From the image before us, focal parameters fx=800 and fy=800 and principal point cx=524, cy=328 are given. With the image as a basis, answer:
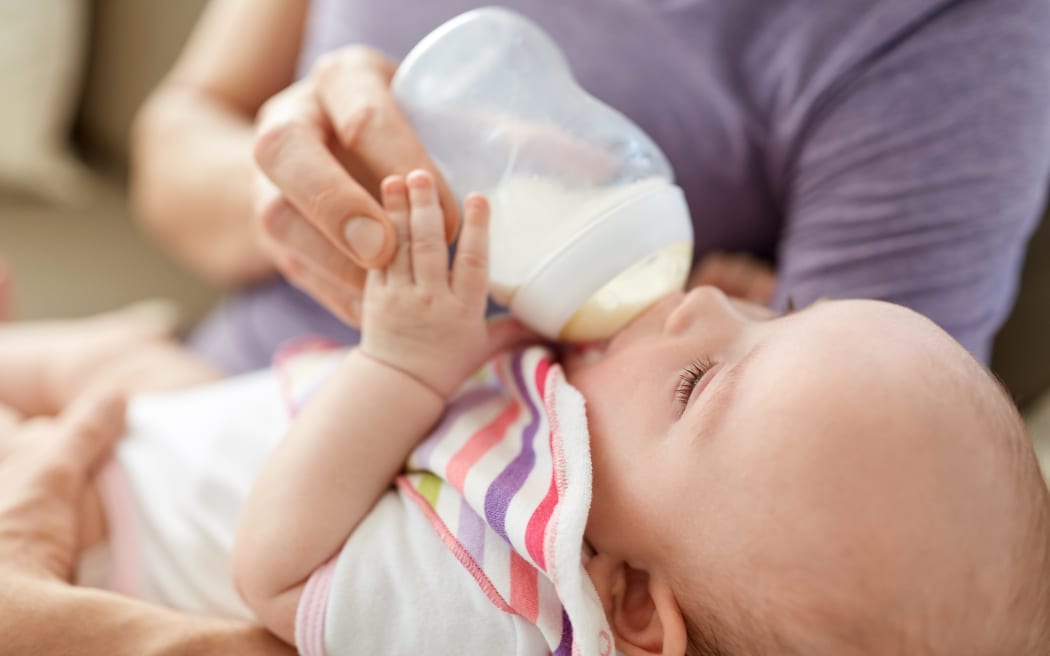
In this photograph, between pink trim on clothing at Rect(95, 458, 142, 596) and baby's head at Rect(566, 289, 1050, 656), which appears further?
pink trim on clothing at Rect(95, 458, 142, 596)

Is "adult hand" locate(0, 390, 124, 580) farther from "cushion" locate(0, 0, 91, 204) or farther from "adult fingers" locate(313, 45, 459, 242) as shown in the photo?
"cushion" locate(0, 0, 91, 204)

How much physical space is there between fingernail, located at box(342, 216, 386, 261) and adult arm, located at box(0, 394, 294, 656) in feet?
1.14

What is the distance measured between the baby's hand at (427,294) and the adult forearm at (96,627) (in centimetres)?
28

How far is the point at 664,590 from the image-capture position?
25.5 inches

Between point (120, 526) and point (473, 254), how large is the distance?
50 cm

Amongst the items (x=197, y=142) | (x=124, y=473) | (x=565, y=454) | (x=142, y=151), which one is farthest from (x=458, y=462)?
(x=142, y=151)

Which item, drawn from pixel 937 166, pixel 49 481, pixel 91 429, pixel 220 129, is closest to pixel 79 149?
pixel 220 129

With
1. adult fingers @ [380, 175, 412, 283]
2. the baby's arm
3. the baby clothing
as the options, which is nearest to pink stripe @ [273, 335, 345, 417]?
the baby clothing

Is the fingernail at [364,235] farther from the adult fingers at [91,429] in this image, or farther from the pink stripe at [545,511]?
the adult fingers at [91,429]

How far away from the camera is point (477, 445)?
74 centimetres

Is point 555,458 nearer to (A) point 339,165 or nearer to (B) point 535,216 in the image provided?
(B) point 535,216

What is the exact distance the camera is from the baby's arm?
69cm

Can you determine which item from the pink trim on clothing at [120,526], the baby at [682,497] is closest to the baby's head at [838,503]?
the baby at [682,497]

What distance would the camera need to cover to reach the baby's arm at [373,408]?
2.26 ft
